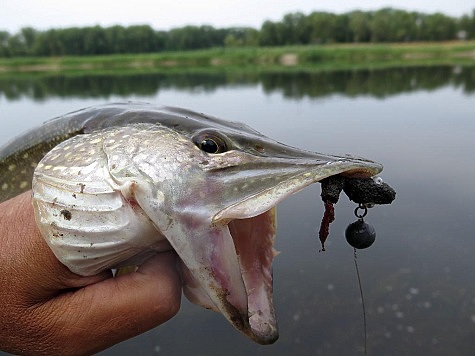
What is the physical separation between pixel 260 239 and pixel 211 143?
0.51 m

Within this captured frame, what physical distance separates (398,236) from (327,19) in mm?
78471

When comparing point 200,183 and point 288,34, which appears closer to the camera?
point 200,183

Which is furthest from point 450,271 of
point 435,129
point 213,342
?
point 435,129

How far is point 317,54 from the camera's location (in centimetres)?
4812

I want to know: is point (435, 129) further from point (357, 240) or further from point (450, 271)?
point (357, 240)

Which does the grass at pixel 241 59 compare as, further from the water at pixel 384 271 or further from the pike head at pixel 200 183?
the pike head at pixel 200 183

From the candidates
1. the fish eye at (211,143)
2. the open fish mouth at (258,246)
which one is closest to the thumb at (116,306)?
the open fish mouth at (258,246)

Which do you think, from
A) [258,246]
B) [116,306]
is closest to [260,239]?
[258,246]

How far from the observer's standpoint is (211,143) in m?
1.60

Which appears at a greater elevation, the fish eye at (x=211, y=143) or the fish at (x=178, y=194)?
the fish eye at (x=211, y=143)

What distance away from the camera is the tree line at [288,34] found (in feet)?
244

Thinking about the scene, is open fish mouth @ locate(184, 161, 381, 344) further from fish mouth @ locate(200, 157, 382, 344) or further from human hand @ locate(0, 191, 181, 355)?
human hand @ locate(0, 191, 181, 355)

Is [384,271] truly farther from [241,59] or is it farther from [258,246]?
[241,59]

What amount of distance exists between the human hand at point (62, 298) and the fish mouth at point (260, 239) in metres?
0.26
